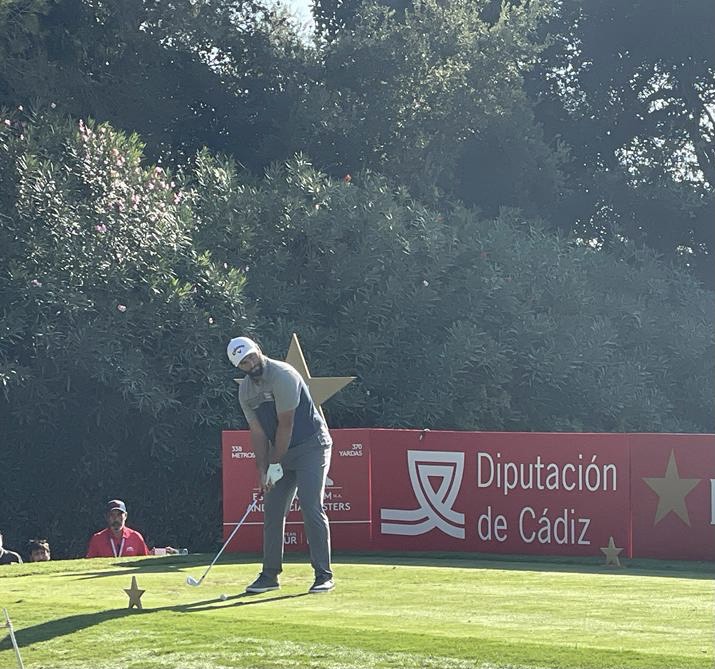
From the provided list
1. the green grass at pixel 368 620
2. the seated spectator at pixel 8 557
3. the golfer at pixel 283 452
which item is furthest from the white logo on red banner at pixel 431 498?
the golfer at pixel 283 452

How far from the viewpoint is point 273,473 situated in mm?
9938

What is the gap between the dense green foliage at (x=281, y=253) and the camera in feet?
70.6

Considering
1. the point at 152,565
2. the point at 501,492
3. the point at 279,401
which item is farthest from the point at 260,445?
the point at 501,492

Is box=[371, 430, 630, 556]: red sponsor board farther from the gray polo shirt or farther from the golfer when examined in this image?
the gray polo shirt

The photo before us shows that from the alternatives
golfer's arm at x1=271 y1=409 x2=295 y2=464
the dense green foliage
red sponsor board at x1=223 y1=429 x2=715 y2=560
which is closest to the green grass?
golfer's arm at x1=271 y1=409 x2=295 y2=464

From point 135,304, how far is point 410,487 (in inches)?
298

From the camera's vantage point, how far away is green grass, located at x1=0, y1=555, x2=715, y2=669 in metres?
7.29

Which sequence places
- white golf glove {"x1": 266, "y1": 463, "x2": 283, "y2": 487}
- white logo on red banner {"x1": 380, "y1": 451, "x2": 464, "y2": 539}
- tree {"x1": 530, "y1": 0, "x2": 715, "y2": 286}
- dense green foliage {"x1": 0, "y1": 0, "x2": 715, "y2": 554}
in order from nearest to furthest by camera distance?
white golf glove {"x1": 266, "y1": 463, "x2": 283, "y2": 487} → white logo on red banner {"x1": 380, "y1": 451, "x2": 464, "y2": 539} → dense green foliage {"x1": 0, "y1": 0, "x2": 715, "y2": 554} → tree {"x1": 530, "y1": 0, "x2": 715, "y2": 286}

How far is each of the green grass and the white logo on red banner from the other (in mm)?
3035

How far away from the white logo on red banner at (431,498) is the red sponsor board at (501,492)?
11 mm

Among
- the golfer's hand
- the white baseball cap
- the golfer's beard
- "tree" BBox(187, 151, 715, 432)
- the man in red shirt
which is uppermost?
"tree" BBox(187, 151, 715, 432)

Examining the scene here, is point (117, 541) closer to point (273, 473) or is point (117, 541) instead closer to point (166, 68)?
point (273, 473)

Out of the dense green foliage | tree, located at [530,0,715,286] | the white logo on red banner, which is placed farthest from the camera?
tree, located at [530,0,715,286]

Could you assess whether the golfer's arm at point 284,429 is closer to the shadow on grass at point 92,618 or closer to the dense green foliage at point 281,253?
the shadow on grass at point 92,618
